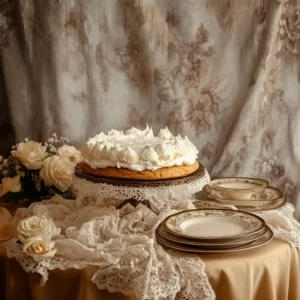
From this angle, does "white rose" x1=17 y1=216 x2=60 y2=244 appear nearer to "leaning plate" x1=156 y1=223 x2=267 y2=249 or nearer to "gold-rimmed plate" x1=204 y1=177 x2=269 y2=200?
"leaning plate" x1=156 y1=223 x2=267 y2=249

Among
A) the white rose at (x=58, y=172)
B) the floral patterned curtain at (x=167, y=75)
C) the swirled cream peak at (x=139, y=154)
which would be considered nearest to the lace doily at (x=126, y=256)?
the swirled cream peak at (x=139, y=154)

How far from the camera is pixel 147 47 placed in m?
1.94

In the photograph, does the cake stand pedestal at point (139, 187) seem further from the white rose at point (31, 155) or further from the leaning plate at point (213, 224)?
the white rose at point (31, 155)

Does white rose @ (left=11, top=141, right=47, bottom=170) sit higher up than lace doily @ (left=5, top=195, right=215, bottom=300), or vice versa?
white rose @ (left=11, top=141, right=47, bottom=170)

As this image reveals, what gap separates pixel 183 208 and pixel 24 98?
2.94 ft

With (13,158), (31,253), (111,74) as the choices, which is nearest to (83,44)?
(111,74)

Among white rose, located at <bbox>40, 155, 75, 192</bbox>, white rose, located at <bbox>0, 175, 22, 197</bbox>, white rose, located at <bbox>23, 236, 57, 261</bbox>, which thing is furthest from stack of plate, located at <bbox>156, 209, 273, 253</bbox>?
white rose, located at <bbox>0, 175, 22, 197</bbox>

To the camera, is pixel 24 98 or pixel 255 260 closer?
pixel 255 260

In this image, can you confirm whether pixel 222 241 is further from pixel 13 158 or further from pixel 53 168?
pixel 13 158

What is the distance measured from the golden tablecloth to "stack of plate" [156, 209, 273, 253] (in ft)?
0.08

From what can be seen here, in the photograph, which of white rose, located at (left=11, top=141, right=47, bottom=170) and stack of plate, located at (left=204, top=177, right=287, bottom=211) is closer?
stack of plate, located at (left=204, top=177, right=287, bottom=211)

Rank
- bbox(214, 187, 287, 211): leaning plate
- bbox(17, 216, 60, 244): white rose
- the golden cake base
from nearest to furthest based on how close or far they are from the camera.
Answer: bbox(17, 216, 60, 244): white rose < the golden cake base < bbox(214, 187, 287, 211): leaning plate

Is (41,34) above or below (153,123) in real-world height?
above

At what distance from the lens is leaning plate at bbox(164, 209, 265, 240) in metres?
1.21
